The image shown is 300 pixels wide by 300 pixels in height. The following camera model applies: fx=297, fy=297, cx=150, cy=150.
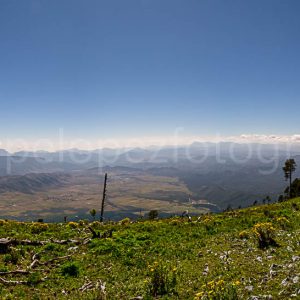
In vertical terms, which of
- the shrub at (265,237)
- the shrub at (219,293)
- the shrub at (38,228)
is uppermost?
the shrub at (219,293)

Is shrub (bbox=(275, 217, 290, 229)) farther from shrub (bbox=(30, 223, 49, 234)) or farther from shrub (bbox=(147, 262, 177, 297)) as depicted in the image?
shrub (bbox=(30, 223, 49, 234))

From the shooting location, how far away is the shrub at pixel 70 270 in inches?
726

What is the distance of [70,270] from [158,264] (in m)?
5.82

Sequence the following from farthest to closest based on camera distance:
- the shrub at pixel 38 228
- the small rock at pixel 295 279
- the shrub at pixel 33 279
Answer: the shrub at pixel 38 228, the shrub at pixel 33 279, the small rock at pixel 295 279

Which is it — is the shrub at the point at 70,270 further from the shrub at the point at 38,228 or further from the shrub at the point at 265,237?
the shrub at the point at 38,228

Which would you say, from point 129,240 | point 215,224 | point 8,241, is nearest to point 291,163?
point 215,224

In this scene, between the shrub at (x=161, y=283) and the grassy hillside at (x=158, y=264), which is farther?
the shrub at (x=161, y=283)

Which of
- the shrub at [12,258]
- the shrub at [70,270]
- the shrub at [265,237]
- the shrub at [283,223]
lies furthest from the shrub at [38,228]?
the shrub at [283,223]

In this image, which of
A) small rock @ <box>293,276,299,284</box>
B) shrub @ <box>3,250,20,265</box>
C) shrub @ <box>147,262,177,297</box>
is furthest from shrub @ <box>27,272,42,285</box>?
small rock @ <box>293,276,299,284</box>

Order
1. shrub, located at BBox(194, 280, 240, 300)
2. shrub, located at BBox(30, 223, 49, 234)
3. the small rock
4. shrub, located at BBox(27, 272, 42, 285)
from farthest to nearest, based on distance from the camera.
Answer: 1. shrub, located at BBox(30, 223, 49, 234)
2. shrub, located at BBox(27, 272, 42, 285)
3. the small rock
4. shrub, located at BBox(194, 280, 240, 300)

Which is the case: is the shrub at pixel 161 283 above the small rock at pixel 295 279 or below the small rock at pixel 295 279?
below

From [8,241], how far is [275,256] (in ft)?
63.9

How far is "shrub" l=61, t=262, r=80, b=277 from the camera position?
18438 mm

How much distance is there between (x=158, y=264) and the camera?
666 inches
